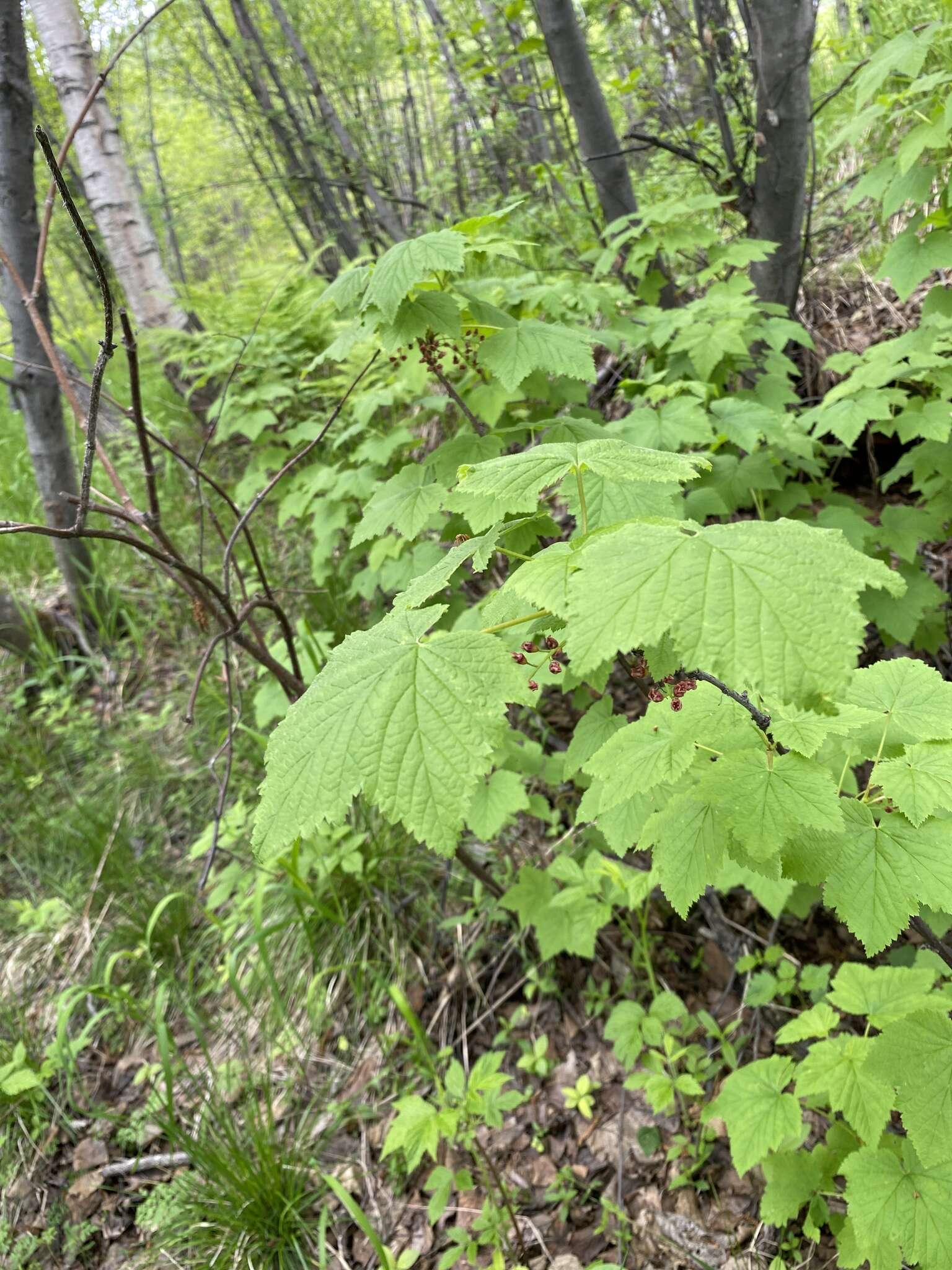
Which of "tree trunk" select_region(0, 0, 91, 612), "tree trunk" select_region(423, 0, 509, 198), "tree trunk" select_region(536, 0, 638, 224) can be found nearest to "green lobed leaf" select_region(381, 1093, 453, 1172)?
"tree trunk" select_region(0, 0, 91, 612)

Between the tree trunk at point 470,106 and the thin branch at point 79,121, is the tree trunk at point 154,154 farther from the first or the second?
the thin branch at point 79,121

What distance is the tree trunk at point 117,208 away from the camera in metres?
4.04

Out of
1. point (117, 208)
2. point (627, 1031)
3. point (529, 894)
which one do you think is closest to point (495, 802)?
point (529, 894)

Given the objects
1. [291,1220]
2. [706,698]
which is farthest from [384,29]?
[291,1220]

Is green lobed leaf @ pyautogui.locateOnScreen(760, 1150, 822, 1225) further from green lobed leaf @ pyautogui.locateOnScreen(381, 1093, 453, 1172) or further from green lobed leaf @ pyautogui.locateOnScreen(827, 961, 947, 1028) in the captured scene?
green lobed leaf @ pyautogui.locateOnScreen(381, 1093, 453, 1172)

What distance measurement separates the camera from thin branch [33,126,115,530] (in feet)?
2.70

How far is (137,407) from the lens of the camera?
1.27 m

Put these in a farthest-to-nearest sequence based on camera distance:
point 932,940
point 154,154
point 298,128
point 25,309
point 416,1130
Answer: point 154,154 < point 298,128 < point 25,309 < point 416,1130 < point 932,940

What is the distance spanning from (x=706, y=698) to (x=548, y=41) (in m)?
2.74

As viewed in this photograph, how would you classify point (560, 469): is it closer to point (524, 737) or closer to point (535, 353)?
point (535, 353)

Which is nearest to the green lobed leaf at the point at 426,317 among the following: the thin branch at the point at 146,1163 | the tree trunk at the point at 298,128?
the thin branch at the point at 146,1163

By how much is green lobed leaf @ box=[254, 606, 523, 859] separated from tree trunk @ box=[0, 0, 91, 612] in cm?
151

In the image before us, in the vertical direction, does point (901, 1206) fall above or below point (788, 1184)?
above

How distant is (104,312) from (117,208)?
4.59 m
